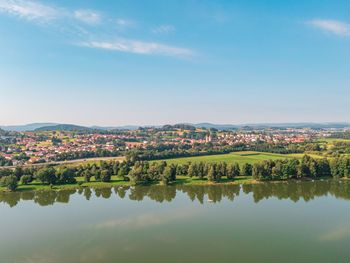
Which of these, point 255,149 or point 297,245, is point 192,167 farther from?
point 255,149

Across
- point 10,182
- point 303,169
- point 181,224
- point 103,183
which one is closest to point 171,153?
point 103,183

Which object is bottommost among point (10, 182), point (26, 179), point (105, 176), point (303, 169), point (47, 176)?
point (26, 179)

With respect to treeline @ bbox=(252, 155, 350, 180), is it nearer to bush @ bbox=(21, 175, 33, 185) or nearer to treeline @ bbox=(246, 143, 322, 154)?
treeline @ bbox=(246, 143, 322, 154)

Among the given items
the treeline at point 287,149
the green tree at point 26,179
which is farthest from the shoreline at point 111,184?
the treeline at point 287,149

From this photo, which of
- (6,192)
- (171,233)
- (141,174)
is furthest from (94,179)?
(171,233)

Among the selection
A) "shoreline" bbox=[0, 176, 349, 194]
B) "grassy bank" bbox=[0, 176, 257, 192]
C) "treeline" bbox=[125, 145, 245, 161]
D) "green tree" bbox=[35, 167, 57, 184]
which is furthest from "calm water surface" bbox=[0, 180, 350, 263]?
"treeline" bbox=[125, 145, 245, 161]

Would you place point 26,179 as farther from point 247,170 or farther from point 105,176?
point 247,170

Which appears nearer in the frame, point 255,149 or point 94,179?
point 94,179
